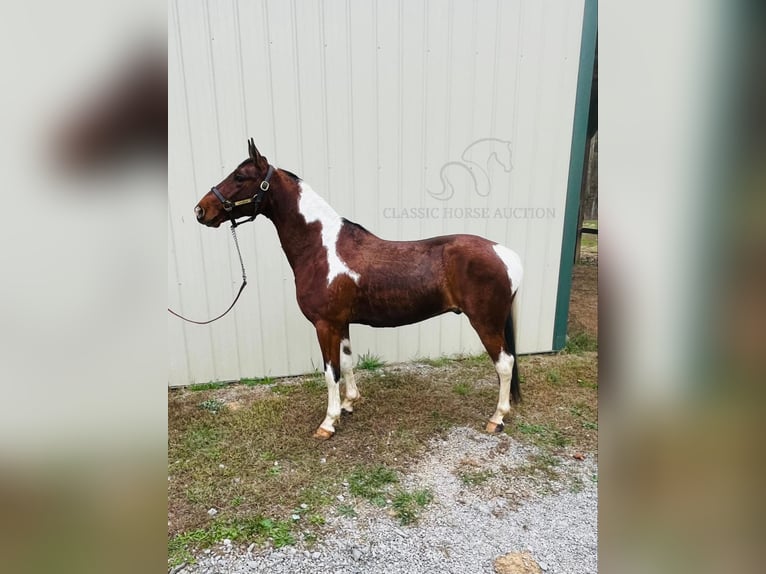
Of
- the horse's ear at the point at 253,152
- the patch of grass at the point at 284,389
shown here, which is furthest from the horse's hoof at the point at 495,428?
the horse's ear at the point at 253,152

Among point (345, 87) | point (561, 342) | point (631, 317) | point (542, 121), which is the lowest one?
point (561, 342)

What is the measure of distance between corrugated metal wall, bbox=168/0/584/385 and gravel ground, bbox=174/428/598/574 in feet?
5.58

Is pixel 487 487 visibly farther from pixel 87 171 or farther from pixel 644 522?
pixel 87 171

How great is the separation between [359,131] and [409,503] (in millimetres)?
2644

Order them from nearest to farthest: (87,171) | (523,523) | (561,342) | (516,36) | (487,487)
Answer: (87,171)
(523,523)
(487,487)
(516,36)
(561,342)

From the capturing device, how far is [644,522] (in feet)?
1.67

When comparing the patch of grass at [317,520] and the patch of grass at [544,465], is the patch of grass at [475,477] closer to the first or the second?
the patch of grass at [544,465]

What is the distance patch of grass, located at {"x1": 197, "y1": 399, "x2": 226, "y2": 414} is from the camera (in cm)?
287

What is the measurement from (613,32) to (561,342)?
154 inches

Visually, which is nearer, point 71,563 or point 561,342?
point 71,563

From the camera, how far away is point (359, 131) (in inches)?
128

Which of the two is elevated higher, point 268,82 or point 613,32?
point 268,82

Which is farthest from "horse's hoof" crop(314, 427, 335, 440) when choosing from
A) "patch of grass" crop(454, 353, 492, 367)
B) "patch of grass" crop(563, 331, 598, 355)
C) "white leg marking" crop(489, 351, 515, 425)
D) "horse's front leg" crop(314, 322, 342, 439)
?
"patch of grass" crop(563, 331, 598, 355)

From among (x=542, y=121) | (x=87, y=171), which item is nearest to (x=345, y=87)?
(x=542, y=121)
